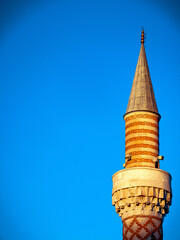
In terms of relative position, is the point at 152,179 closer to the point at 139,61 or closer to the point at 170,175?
the point at 170,175

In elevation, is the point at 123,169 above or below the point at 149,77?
below

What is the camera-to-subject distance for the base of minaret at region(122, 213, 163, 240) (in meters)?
35.4

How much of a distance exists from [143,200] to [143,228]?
1374 mm

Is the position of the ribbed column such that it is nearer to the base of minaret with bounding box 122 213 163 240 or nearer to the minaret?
the minaret

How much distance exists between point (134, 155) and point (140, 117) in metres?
2.08

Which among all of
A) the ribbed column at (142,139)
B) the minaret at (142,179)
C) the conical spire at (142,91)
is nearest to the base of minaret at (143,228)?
the minaret at (142,179)

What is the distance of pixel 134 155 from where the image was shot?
37062 millimetres

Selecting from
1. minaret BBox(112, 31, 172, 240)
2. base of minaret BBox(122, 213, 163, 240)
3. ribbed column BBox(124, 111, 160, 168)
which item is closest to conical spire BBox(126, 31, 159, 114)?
minaret BBox(112, 31, 172, 240)

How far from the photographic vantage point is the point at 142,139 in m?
37.2

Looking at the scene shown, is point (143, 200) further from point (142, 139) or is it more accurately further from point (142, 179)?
point (142, 139)

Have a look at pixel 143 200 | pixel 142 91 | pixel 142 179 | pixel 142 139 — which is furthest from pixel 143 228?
pixel 142 91

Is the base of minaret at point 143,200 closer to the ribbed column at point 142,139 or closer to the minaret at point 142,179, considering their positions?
the minaret at point 142,179

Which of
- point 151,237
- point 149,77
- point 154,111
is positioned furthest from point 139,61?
point 151,237

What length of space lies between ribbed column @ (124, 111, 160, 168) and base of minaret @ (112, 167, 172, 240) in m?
0.77
